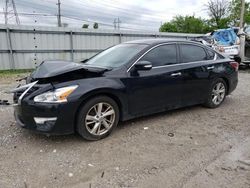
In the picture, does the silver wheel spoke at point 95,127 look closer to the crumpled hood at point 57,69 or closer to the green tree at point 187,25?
Result: the crumpled hood at point 57,69

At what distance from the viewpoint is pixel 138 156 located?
→ 10.9ft

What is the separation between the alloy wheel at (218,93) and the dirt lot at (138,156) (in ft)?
2.87

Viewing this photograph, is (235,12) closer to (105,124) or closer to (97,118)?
(105,124)

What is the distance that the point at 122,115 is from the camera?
13.4 feet

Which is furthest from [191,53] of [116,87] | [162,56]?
[116,87]

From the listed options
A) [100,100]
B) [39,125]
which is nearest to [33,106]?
[39,125]

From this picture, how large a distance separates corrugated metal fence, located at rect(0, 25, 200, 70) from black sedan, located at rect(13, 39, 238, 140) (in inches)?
344

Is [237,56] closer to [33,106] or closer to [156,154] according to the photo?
[156,154]

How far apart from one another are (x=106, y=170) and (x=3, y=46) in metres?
10.8

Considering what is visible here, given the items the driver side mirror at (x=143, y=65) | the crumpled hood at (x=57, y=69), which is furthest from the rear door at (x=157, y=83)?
the crumpled hood at (x=57, y=69)

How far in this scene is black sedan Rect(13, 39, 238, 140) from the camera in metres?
3.46

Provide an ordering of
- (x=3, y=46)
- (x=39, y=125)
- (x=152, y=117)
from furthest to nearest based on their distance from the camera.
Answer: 1. (x=3, y=46)
2. (x=152, y=117)
3. (x=39, y=125)

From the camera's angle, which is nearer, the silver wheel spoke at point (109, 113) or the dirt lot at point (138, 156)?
the dirt lot at point (138, 156)

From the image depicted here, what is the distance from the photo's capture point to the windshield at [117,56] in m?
4.28
